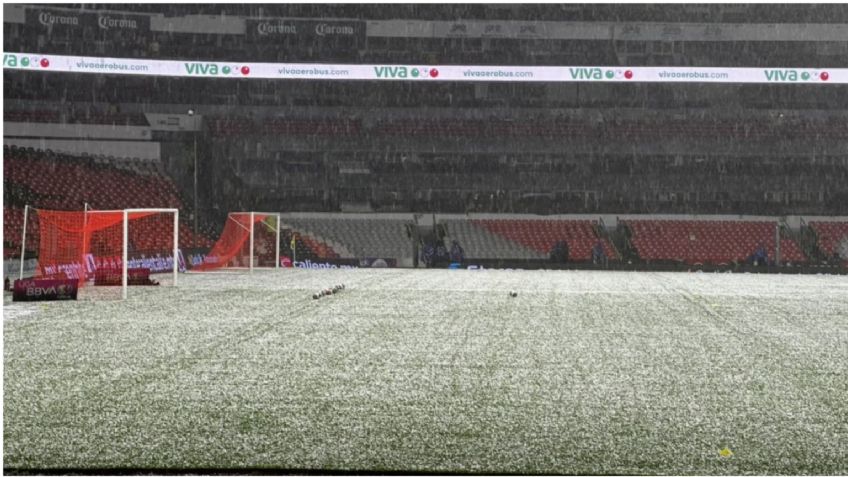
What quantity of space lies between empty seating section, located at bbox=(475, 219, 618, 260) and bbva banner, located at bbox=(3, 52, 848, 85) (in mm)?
6830

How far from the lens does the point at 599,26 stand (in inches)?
1983

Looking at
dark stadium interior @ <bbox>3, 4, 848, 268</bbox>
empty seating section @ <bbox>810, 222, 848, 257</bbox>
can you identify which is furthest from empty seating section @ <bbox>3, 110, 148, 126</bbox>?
empty seating section @ <bbox>810, 222, 848, 257</bbox>

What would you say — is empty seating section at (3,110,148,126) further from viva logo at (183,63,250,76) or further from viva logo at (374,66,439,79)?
viva logo at (374,66,439,79)

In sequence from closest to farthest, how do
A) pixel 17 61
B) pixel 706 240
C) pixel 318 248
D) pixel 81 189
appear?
1. pixel 81 189
2. pixel 17 61
3. pixel 318 248
4. pixel 706 240

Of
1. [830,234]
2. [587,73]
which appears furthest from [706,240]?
[587,73]

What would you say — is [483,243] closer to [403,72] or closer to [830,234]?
[403,72]

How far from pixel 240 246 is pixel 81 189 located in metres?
8.80

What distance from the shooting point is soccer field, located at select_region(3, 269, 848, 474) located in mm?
5281

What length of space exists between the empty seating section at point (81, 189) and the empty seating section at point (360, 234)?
200 inches

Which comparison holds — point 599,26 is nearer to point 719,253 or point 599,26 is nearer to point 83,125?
point 719,253

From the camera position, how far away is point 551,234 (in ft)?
143

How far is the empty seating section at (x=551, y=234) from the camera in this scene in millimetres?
42750

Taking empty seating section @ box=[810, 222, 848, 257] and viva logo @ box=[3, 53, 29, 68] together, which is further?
empty seating section @ box=[810, 222, 848, 257]

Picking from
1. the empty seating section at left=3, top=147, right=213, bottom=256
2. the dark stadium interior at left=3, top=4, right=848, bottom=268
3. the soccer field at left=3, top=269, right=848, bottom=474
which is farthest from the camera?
the dark stadium interior at left=3, top=4, right=848, bottom=268
